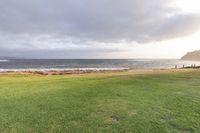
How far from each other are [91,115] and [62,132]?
64.4 inches

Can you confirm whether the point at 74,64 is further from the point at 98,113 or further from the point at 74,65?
the point at 98,113

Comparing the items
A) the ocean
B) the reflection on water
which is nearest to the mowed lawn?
the ocean

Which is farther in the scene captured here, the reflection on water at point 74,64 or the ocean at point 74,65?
the reflection on water at point 74,64

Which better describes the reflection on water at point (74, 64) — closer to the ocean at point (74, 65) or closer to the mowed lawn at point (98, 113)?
the ocean at point (74, 65)

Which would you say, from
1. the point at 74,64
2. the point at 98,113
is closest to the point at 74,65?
the point at 74,64

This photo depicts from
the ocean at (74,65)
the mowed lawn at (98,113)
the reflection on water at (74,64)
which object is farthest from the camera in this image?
the reflection on water at (74,64)

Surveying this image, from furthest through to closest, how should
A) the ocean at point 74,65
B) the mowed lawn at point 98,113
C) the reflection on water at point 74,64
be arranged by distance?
the reflection on water at point 74,64
the ocean at point 74,65
the mowed lawn at point 98,113

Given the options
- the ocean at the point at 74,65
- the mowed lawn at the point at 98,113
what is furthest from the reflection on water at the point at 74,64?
the mowed lawn at the point at 98,113

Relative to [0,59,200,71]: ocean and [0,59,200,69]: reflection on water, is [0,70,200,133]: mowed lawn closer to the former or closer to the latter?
[0,59,200,71]: ocean

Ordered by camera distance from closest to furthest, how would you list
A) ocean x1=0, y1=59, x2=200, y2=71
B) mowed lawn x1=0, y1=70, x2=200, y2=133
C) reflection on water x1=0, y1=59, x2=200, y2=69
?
1. mowed lawn x1=0, y1=70, x2=200, y2=133
2. ocean x1=0, y1=59, x2=200, y2=71
3. reflection on water x1=0, y1=59, x2=200, y2=69

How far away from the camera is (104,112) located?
7699 mm

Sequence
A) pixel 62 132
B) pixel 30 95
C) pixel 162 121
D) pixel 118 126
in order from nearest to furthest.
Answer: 1. pixel 62 132
2. pixel 118 126
3. pixel 162 121
4. pixel 30 95

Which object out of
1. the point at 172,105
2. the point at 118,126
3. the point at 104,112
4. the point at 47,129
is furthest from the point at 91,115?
the point at 172,105

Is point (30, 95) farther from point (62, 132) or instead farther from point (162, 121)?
point (162, 121)
